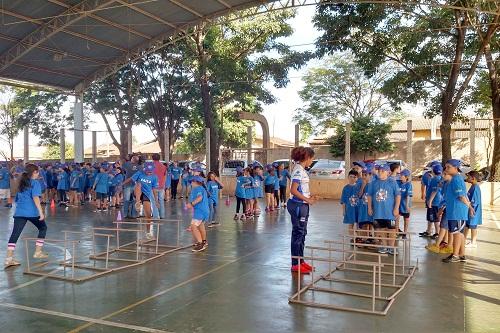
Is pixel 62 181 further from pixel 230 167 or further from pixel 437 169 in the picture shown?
pixel 437 169

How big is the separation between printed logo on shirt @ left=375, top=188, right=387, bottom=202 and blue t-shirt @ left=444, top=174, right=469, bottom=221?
1.07 m

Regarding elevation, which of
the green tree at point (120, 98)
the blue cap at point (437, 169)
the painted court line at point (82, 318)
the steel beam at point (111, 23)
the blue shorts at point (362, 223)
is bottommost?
the painted court line at point (82, 318)

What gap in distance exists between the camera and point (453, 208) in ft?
25.9

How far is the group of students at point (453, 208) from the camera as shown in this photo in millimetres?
7871

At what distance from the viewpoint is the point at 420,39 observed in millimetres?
18781

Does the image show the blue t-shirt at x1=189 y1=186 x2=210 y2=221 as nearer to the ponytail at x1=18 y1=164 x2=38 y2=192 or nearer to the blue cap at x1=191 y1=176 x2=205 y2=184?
the blue cap at x1=191 y1=176 x2=205 y2=184

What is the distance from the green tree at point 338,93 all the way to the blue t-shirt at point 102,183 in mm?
24470

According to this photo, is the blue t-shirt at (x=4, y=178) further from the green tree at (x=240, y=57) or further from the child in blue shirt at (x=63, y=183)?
the green tree at (x=240, y=57)

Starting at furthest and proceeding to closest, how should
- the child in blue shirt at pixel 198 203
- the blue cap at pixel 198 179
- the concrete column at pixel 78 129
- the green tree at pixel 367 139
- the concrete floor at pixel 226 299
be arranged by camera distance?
the green tree at pixel 367 139
the concrete column at pixel 78 129
the blue cap at pixel 198 179
the child in blue shirt at pixel 198 203
the concrete floor at pixel 226 299

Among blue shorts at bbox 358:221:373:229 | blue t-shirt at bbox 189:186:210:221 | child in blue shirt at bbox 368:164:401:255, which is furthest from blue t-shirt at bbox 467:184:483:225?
blue t-shirt at bbox 189:186:210:221

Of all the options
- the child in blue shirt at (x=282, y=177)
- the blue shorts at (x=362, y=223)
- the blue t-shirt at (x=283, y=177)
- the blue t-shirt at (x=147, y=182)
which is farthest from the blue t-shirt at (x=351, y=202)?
the blue t-shirt at (x=283, y=177)

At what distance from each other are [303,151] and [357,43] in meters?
13.2

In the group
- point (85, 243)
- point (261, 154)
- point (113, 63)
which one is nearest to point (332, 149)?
point (261, 154)

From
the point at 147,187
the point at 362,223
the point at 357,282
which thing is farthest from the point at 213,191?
the point at 357,282
